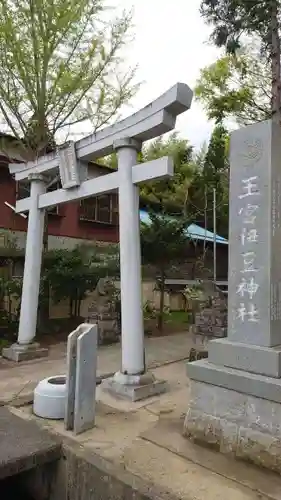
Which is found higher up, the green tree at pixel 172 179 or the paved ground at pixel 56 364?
the green tree at pixel 172 179

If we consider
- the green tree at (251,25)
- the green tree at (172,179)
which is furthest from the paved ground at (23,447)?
the green tree at (172,179)

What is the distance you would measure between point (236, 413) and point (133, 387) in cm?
190

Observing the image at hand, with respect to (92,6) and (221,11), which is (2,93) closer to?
(92,6)

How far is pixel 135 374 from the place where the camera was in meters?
5.63

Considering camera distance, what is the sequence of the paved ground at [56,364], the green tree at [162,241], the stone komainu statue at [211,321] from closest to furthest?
the paved ground at [56,364]
the stone komainu statue at [211,321]
the green tree at [162,241]

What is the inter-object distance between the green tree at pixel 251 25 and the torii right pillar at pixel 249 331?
7368mm

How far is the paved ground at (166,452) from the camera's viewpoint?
10.7ft

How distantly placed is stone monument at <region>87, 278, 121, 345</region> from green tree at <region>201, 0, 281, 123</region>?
651 cm

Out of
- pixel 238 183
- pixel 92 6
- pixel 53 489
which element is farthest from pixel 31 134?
pixel 53 489

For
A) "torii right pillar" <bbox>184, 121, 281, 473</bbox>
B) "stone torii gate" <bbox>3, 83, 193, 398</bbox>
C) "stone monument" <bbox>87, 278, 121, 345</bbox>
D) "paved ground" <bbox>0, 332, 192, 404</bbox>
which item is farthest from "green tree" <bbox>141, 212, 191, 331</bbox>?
"torii right pillar" <bbox>184, 121, 281, 473</bbox>

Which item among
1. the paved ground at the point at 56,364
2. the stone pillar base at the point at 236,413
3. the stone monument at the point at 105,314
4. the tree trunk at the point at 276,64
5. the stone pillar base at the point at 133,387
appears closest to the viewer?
the stone pillar base at the point at 236,413

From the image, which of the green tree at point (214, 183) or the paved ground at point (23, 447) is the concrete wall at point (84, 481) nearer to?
the paved ground at point (23, 447)

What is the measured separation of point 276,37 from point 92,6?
5.17 meters

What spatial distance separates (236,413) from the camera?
12.8ft
